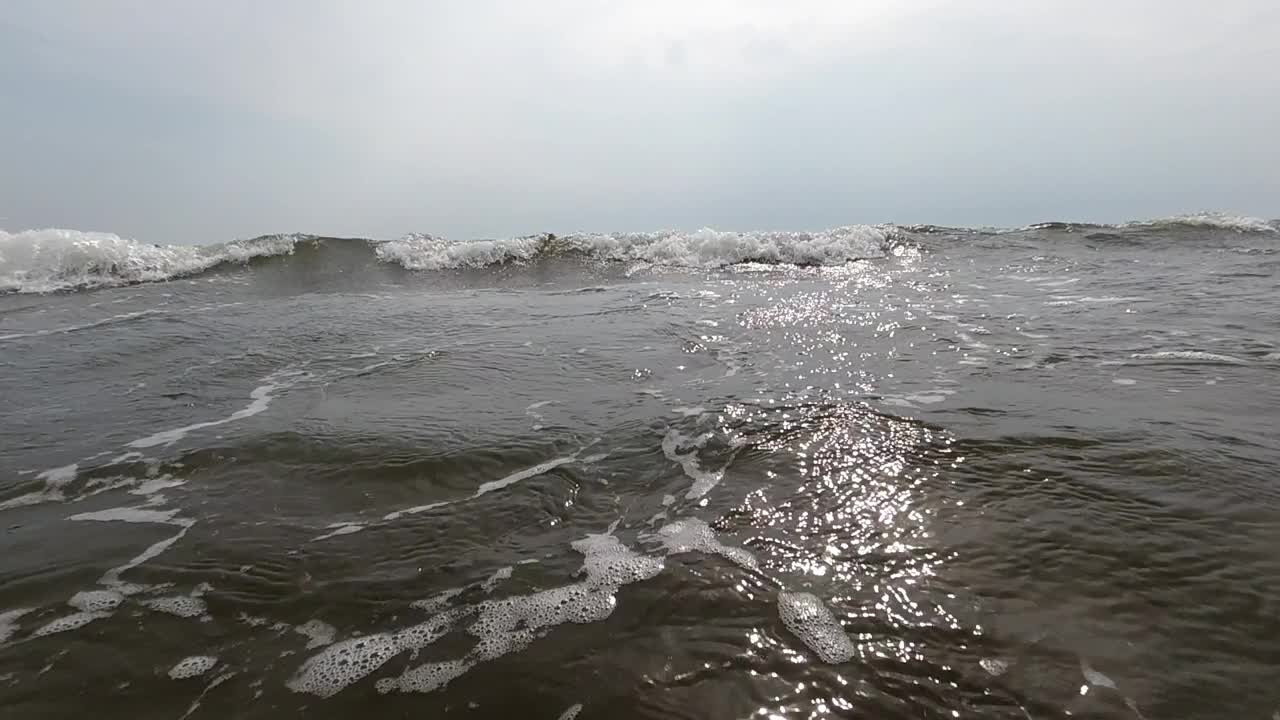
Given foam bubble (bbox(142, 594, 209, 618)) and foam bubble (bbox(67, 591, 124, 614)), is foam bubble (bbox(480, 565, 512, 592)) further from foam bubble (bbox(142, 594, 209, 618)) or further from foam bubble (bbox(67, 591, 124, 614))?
foam bubble (bbox(67, 591, 124, 614))

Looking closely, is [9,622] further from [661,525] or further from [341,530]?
[661,525]

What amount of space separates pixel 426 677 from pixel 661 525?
1299 mm

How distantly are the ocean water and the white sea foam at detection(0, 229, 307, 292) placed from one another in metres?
9.27

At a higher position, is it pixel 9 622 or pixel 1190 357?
pixel 1190 357

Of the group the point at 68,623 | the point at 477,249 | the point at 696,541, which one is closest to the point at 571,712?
the point at 696,541

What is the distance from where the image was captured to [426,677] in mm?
2178

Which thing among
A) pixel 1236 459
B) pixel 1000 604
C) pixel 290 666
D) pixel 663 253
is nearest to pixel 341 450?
pixel 290 666

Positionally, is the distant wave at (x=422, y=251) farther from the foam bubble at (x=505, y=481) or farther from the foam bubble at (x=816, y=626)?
the foam bubble at (x=816, y=626)

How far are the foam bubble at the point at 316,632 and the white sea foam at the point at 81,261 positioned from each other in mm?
16034

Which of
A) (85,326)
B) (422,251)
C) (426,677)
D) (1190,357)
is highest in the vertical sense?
(422,251)

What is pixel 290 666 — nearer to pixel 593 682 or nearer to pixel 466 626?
pixel 466 626

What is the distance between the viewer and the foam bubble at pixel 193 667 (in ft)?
7.25

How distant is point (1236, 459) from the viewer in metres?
3.28

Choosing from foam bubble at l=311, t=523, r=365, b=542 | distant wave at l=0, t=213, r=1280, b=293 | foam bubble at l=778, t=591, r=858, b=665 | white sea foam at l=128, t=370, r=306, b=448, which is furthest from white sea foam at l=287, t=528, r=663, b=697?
distant wave at l=0, t=213, r=1280, b=293
